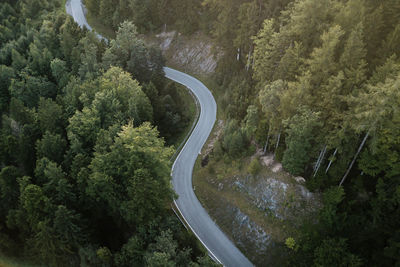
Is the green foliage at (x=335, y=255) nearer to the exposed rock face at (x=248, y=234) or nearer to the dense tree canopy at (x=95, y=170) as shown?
the exposed rock face at (x=248, y=234)

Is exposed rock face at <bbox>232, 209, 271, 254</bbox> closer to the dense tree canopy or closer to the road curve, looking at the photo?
the road curve

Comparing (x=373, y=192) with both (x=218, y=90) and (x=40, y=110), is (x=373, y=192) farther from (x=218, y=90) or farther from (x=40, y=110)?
(x=40, y=110)

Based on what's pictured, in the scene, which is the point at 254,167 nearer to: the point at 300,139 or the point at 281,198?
the point at 281,198

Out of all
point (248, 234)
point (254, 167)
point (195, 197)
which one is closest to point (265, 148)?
point (254, 167)

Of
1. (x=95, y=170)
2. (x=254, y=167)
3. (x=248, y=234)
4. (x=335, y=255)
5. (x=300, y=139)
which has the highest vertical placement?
(x=300, y=139)

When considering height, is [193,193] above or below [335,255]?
below

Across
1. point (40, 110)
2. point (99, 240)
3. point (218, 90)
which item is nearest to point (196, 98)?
point (218, 90)

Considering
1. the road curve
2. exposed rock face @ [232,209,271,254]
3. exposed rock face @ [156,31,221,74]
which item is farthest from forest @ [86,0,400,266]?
exposed rock face @ [156,31,221,74]
